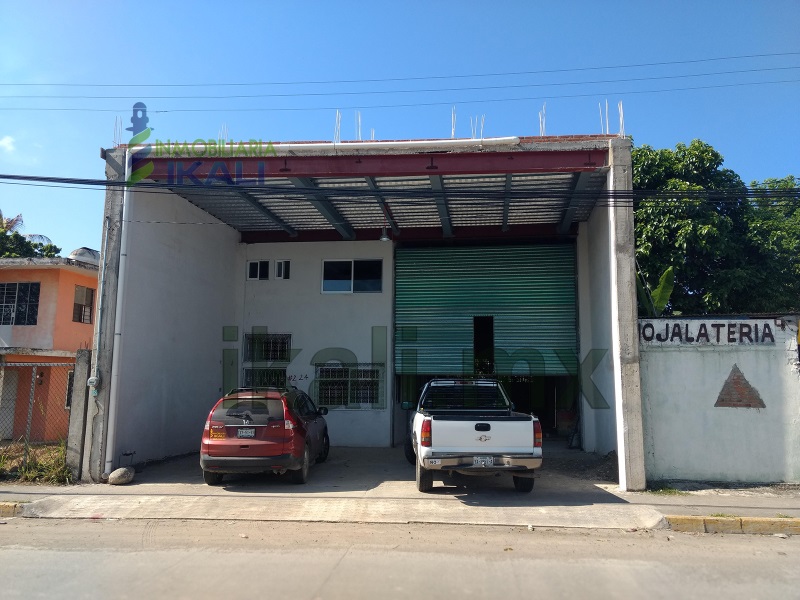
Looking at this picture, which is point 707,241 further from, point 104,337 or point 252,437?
point 104,337

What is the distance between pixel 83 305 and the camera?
17766 millimetres

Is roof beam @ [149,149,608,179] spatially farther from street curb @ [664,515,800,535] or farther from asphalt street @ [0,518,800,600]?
asphalt street @ [0,518,800,600]

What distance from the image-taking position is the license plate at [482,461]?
8.78 m

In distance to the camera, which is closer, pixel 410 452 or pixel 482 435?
pixel 482 435

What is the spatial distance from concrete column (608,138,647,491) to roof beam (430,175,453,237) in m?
3.10

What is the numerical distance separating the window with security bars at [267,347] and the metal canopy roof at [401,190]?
2.85 metres

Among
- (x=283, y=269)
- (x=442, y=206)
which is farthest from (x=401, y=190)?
(x=283, y=269)

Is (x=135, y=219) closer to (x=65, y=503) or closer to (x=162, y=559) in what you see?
(x=65, y=503)

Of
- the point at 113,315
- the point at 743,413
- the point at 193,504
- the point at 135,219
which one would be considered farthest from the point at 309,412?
the point at 743,413

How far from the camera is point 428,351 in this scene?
51.6ft

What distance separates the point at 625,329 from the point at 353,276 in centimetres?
800

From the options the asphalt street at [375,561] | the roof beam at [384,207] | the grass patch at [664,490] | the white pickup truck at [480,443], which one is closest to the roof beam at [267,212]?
the roof beam at [384,207]

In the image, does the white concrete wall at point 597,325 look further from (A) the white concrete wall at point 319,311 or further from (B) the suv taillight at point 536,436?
(A) the white concrete wall at point 319,311

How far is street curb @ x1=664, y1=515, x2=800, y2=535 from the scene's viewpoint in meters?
7.69
